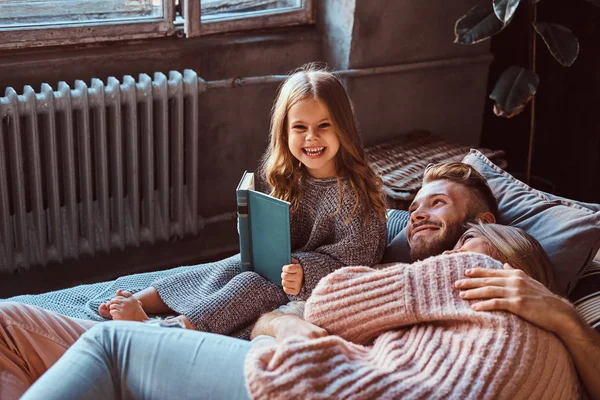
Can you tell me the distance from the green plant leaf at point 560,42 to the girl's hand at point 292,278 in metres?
1.48

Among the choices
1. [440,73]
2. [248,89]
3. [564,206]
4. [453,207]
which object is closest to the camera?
[453,207]

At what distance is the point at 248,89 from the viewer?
2.96 m

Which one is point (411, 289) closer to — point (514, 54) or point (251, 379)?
point (251, 379)

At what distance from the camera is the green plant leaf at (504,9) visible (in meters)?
2.65

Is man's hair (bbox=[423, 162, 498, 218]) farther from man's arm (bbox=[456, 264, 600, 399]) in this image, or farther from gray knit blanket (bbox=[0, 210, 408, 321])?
man's arm (bbox=[456, 264, 600, 399])

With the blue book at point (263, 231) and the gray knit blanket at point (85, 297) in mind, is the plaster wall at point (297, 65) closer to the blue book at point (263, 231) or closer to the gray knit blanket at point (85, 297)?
the gray knit blanket at point (85, 297)

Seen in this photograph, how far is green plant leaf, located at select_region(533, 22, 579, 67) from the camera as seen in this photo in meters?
2.77

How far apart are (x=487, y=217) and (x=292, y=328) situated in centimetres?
60

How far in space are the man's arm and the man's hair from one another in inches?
18.1

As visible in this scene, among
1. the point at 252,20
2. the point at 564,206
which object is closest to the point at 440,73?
the point at 252,20

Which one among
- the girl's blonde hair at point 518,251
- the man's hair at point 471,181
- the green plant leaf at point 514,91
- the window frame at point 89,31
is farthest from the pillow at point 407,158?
the girl's blonde hair at point 518,251

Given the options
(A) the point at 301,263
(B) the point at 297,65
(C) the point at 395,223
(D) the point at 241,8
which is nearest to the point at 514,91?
(B) the point at 297,65

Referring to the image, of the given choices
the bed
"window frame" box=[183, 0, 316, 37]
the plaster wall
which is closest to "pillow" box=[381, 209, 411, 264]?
the bed

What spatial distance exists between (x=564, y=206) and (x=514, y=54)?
1649mm
